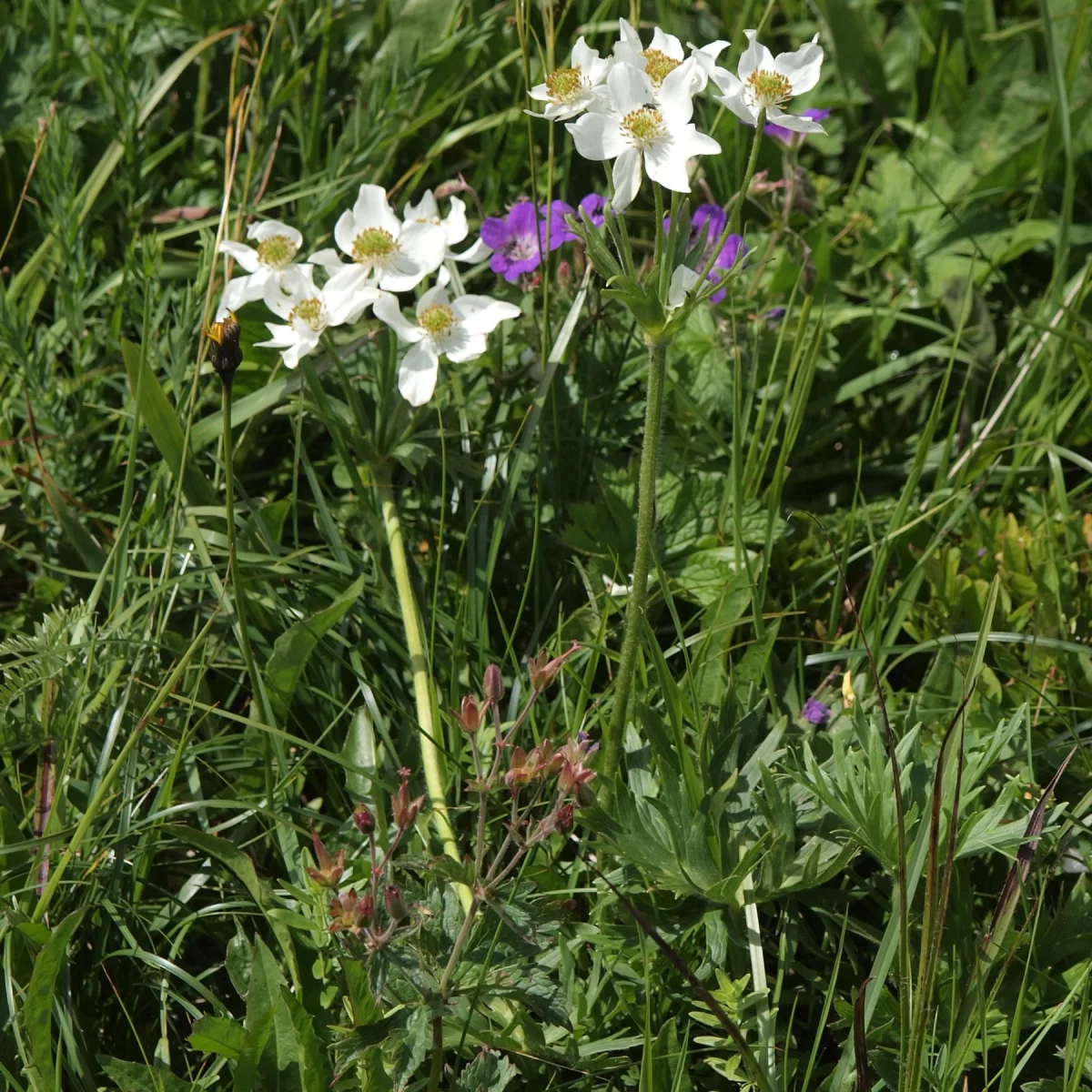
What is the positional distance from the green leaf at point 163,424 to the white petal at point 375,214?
42 centimetres

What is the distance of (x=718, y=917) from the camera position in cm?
161

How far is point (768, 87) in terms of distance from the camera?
153cm

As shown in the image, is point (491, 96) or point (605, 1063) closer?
point (605, 1063)

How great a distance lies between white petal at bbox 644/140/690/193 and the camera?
1.48 m

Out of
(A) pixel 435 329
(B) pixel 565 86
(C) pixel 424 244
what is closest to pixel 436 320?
(A) pixel 435 329

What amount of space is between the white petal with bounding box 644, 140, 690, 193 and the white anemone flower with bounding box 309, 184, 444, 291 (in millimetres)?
604

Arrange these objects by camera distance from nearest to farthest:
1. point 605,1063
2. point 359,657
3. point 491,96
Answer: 1. point 605,1063
2. point 359,657
3. point 491,96

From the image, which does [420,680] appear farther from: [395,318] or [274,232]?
[274,232]

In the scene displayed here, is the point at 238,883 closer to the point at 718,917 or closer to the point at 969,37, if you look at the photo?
the point at 718,917

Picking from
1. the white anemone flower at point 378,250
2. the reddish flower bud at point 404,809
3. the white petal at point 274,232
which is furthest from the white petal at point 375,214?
the reddish flower bud at point 404,809

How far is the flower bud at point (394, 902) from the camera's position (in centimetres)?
139

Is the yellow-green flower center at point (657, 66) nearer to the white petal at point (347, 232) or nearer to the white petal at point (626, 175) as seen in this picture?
the white petal at point (626, 175)

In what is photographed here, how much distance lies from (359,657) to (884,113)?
206 centimetres

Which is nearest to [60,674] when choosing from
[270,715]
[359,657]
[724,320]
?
[270,715]
